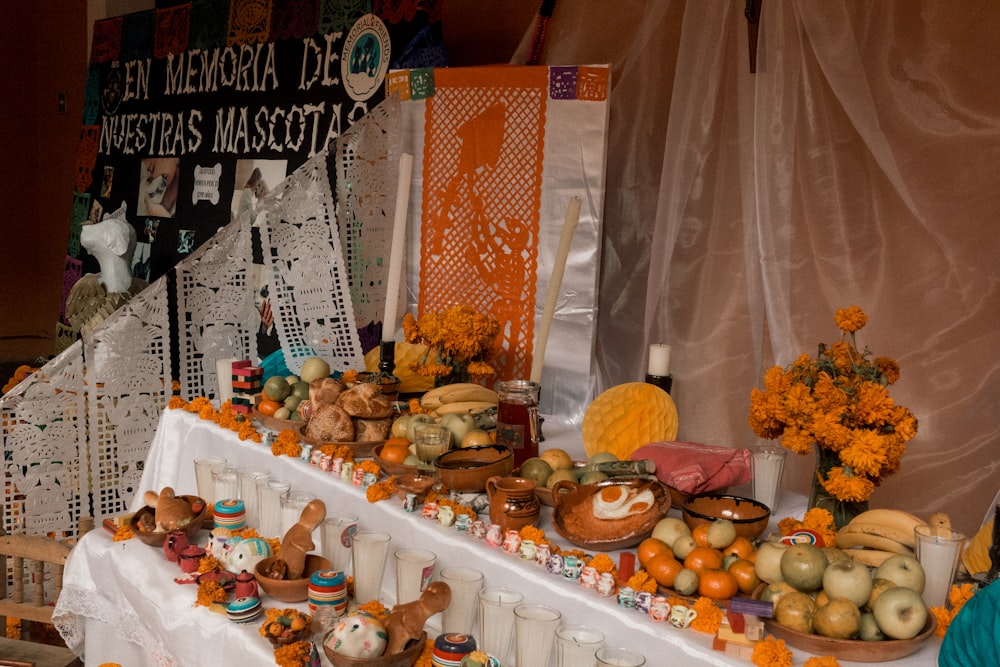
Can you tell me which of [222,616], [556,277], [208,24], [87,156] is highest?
[208,24]

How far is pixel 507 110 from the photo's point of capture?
9.85 ft

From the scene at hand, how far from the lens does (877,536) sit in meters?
1.53

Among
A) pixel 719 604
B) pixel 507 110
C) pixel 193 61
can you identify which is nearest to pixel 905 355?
pixel 719 604

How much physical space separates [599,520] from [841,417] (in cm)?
48

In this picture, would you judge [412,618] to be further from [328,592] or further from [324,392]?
[324,392]

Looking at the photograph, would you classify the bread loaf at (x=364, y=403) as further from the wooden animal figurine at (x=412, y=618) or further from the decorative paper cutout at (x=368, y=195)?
the decorative paper cutout at (x=368, y=195)

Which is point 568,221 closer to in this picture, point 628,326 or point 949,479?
point 628,326

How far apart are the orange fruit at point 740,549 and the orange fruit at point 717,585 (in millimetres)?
67

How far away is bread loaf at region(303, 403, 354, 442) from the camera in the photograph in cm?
226

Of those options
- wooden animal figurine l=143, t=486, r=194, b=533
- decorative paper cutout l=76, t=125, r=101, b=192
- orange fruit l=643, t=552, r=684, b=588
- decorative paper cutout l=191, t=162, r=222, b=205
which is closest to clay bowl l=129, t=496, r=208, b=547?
wooden animal figurine l=143, t=486, r=194, b=533

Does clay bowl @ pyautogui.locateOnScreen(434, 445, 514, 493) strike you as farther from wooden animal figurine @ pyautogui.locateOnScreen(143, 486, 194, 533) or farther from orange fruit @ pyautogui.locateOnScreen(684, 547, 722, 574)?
wooden animal figurine @ pyautogui.locateOnScreen(143, 486, 194, 533)

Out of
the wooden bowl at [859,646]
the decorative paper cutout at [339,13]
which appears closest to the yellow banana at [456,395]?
the wooden bowl at [859,646]

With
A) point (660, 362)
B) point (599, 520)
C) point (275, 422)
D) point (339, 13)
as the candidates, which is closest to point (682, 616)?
point (599, 520)

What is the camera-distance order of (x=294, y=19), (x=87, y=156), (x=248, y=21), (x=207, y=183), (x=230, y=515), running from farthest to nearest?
(x=87, y=156)
(x=207, y=183)
(x=248, y=21)
(x=294, y=19)
(x=230, y=515)
